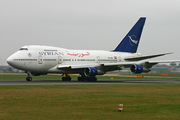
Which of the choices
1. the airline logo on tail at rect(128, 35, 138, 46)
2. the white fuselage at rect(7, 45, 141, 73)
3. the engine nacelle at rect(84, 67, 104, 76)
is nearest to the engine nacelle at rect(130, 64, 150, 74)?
the engine nacelle at rect(84, 67, 104, 76)

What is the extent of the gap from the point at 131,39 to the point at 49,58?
56.7 ft

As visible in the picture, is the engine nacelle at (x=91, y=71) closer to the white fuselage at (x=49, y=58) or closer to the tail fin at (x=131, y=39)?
the white fuselage at (x=49, y=58)

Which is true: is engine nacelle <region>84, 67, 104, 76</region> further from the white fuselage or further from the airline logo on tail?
the airline logo on tail

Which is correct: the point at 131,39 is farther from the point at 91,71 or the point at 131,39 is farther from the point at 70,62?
the point at 91,71

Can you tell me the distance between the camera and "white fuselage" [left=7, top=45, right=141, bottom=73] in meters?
45.9

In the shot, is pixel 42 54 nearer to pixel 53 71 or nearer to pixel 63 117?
pixel 53 71

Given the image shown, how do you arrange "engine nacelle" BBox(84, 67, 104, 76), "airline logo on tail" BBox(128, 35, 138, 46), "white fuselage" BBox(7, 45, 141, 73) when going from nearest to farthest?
"white fuselage" BBox(7, 45, 141, 73), "engine nacelle" BBox(84, 67, 104, 76), "airline logo on tail" BBox(128, 35, 138, 46)

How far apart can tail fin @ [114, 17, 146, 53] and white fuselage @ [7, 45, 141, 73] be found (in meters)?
4.05

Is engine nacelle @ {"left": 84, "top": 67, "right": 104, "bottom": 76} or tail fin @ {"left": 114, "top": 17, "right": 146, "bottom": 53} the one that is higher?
tail fin @ {"left": 114, "top": 17, "right": 146, "bottom": 53}

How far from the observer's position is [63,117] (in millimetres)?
14664

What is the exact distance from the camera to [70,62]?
50.8 meters

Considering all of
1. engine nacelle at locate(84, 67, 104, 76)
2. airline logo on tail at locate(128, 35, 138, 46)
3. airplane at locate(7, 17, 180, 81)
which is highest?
airline logo on tail at locate(128, 35, 138, 46)

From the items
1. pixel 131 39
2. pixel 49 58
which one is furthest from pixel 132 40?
pixel 49 58

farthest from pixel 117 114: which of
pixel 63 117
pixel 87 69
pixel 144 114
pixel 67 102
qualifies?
pixel 87 69
